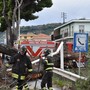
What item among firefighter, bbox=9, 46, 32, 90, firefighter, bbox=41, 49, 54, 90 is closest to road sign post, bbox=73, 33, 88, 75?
firefighter, bbox=41, 49, 54, 90

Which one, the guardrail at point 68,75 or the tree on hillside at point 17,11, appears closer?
the guardrail at point 68,75

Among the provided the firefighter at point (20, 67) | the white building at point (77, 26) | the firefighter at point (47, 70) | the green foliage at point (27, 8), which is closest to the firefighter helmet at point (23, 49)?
the firefighter at point (20, 67)

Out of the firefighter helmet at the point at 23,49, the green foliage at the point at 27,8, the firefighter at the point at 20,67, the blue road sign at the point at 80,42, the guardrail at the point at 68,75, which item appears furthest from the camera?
the green foliage at the point at 27,8

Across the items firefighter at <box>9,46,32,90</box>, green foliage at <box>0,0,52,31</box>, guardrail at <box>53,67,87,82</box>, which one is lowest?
guardrail at <box>53,67,87,82</box>

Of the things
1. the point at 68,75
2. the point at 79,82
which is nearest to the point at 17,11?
the point at 68,75

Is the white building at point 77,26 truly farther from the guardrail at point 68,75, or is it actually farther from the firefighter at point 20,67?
the firefighter at point 20,67

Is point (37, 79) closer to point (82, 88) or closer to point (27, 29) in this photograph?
point (82, 88)

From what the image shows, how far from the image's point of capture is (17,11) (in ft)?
164

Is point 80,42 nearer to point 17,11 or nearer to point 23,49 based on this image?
point 23,49

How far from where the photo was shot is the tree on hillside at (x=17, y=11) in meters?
48.4

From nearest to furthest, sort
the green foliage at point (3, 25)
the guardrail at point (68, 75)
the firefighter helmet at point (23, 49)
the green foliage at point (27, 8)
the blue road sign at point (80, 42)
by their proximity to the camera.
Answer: the firefighter helmet at point (23, 49) < the guardrail at point (68, 75) < the blue road sign at point (80, 42) < the green foliage at point (27, 8) < the green foliage at point (3, 25)

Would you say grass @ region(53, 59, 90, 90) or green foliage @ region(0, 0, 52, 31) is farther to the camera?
green foliage @ region(0, 0, 52, 31)

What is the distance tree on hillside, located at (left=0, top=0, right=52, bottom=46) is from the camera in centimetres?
4838

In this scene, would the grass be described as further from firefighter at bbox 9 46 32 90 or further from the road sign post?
firefighter at bbox 9 46 32 90
